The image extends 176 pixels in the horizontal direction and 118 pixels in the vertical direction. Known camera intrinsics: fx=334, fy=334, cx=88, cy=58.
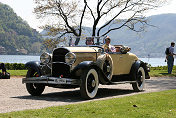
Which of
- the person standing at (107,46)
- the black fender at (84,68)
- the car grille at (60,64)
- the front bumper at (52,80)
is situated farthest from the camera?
the person standing at (107,46)

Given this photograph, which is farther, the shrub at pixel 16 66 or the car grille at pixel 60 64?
the shrub at pixel 16 66

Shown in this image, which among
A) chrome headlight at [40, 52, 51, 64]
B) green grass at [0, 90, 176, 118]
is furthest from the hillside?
green grass at [0, 90, 176, 118]

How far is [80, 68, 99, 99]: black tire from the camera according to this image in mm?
9216

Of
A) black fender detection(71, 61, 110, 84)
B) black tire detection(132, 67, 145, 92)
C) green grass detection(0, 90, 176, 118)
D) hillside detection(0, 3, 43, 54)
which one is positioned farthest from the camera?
hillside detection(0, 3, 43, 54)

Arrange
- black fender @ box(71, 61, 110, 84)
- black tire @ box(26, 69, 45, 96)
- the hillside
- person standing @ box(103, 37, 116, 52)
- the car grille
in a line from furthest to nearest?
1. the hillside
2. person standing @ box(103, 37, 116, 52)
3. black tire @ box(26, 69, 45, 96)
4. the car grille
5. black fender @ box(71, 61, 110, 84)

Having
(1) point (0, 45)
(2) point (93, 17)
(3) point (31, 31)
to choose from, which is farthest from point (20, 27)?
(2) point (93, 17)

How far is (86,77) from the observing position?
366 inches

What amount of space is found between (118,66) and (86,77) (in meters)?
2.26

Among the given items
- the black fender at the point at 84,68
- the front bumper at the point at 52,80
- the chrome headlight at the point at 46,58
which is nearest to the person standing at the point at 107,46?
the black fender at the point at 84,68

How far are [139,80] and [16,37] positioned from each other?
13047cm

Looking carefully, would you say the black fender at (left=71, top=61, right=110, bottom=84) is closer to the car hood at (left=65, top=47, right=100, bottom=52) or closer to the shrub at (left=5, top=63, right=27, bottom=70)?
the car hood at (left=65, top=47, right=100, bottom=52)

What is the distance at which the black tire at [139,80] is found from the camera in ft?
39.2

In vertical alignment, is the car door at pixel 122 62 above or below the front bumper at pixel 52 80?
above

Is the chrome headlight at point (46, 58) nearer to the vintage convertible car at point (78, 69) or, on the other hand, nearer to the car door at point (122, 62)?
the vintage convertible car at point (78, 69)
